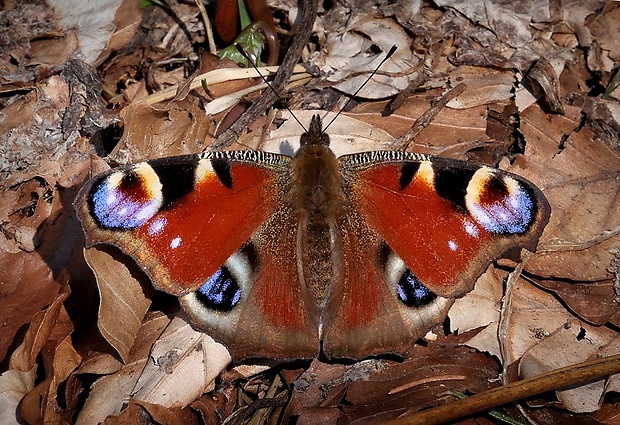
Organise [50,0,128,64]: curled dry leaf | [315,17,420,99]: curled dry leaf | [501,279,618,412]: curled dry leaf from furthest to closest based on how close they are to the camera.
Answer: [50,0,128,64]: curled dry leaf
[315,17,420,99]: curled dry leaf
[501,279,618,412]: curled dry leaf

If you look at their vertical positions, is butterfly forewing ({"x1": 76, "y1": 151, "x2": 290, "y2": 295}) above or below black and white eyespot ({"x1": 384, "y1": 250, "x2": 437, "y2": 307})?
→ above

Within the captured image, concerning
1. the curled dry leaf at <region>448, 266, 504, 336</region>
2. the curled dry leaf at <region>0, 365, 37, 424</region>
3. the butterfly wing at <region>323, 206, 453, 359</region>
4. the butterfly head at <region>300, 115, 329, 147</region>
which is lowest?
the curled dry leaf at <region>448, 266, 504, 336</region>

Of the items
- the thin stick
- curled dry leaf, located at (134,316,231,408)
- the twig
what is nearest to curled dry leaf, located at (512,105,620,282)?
the thin stick

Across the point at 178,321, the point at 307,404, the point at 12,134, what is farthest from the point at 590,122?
the point at 12,134

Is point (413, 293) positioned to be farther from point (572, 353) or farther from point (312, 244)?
point (572, 353)

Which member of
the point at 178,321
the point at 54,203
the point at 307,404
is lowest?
the point at 307,404

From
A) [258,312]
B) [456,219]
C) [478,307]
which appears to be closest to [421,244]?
[456,219]

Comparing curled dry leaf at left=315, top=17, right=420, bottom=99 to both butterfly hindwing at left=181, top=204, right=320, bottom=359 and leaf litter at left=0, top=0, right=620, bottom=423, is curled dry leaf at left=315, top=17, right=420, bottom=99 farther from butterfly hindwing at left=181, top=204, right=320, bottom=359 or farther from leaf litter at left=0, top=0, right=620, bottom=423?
butterfly hindwing at left=181, top=204, right=320, bottom=359

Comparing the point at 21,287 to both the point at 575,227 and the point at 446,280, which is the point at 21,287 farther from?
the point at 575,227

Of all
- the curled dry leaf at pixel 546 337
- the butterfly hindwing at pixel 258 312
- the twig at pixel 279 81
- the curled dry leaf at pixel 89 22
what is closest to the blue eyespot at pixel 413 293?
the butterfly hindwing at pixel 258 312
